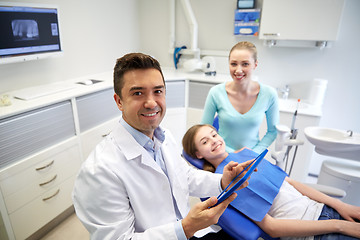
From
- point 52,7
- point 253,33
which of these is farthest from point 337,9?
point 52,7

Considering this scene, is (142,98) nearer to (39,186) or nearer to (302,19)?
(39,186)

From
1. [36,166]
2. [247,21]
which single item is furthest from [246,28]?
[36,166]

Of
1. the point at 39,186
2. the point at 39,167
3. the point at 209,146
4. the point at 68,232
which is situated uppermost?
the point at 209,146

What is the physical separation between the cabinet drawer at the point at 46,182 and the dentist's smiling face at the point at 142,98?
51.2 inches

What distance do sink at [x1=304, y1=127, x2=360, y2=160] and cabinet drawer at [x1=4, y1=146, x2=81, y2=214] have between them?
6.47 ft

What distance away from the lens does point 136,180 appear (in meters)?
0.99

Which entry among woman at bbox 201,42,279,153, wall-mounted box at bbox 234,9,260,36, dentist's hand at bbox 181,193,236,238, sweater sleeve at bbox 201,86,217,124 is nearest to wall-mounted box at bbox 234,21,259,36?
wall-mounted box at bbox 234,9,260,36

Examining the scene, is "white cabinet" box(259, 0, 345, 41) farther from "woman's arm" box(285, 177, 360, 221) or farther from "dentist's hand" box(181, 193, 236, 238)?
"dentist's hand" box(181, 193, 236, 238)

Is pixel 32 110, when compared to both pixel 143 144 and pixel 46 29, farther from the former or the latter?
pixel 143 144

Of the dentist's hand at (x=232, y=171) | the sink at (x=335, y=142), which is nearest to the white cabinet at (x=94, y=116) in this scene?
the dentist's hand at (x=232, y=171)

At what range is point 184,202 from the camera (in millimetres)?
1171

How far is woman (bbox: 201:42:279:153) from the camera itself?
1670 mm

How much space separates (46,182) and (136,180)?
4.29 ft

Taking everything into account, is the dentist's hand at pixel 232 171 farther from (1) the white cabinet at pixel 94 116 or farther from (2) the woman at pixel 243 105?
(1) the white cabinet at pixel 94 116
